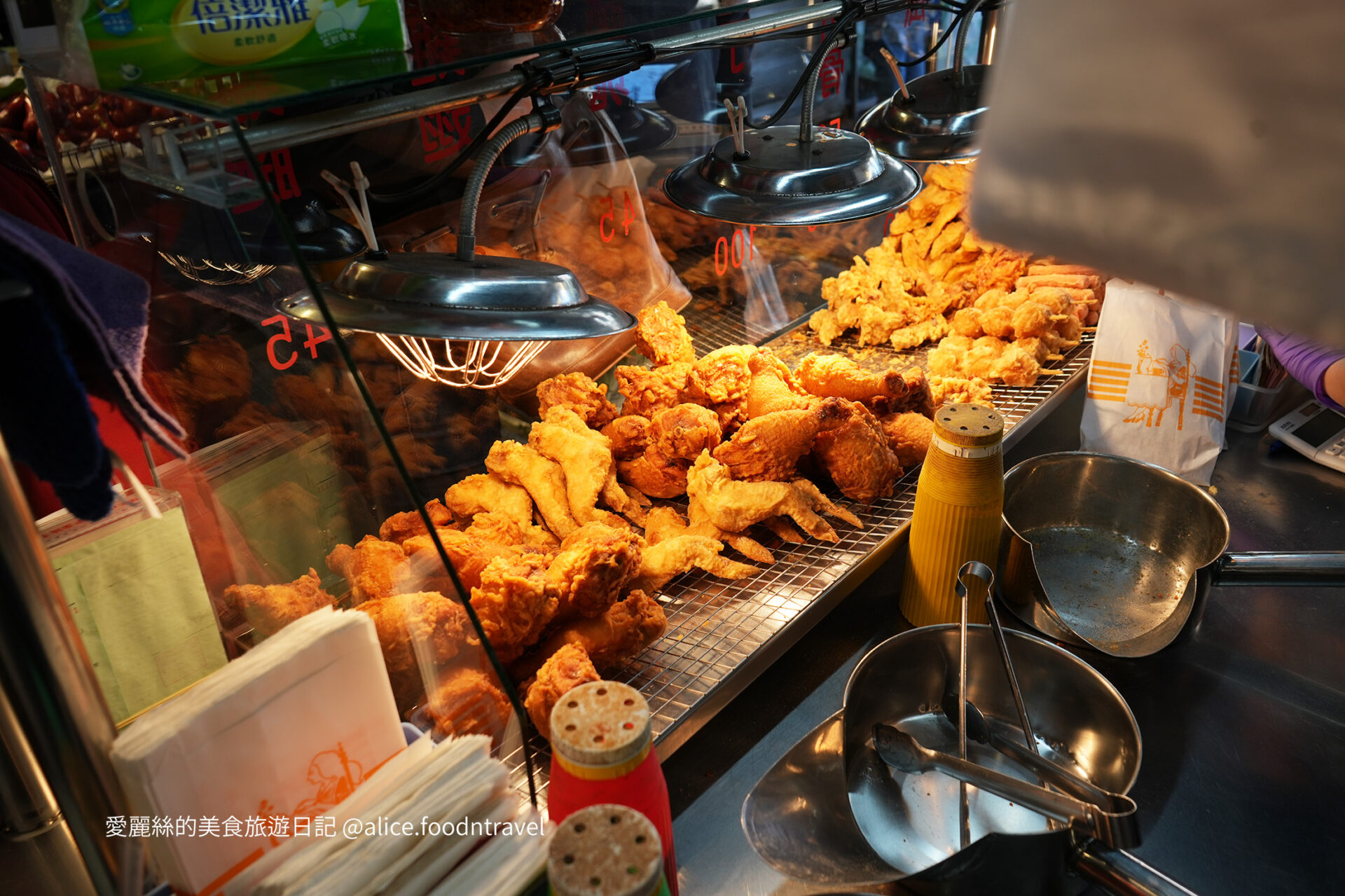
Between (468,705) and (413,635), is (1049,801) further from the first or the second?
(413,635)

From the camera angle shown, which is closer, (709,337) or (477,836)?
(477,836)

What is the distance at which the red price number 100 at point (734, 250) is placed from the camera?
3.23m

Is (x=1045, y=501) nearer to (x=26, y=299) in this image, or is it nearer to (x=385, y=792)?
(x=385, y=792)

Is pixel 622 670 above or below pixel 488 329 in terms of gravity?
below

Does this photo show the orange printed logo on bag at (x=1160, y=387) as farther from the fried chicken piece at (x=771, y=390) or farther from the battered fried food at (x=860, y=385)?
the fried chicken piece at (x=771, y=390)

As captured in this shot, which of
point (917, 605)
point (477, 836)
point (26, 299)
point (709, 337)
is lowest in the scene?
point (917, 605)

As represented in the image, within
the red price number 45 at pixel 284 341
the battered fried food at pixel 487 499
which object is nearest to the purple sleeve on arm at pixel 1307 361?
the battered fried food at pixel 487 499

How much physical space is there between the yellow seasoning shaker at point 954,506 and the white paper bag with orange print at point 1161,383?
1.06m

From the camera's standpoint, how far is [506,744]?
4.78 ft

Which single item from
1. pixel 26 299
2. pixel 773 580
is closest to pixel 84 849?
pixel 26 299

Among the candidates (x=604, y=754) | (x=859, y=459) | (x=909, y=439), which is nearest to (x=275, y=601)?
(x=604, y=754)

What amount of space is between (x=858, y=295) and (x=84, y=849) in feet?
9.65

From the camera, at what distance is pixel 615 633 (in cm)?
179

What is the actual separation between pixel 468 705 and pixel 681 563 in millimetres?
805
